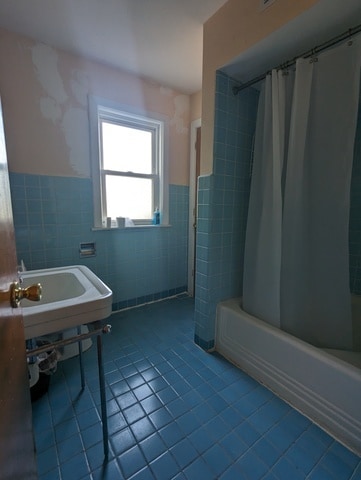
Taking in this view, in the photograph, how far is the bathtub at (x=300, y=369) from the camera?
3.42ft

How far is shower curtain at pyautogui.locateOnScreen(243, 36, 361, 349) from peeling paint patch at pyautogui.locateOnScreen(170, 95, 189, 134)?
1084 mm

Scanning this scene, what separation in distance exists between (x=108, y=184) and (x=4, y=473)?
201 cm

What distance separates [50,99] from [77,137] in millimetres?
306

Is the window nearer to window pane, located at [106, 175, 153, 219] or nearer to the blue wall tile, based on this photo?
window pane, located at [106, 175, 153, 219]

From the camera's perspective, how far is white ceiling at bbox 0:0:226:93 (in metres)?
1.33

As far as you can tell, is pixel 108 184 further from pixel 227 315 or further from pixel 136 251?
pixel 227 315

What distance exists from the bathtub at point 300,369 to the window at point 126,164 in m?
1.33

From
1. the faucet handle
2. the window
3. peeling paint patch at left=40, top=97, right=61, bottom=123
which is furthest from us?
the window

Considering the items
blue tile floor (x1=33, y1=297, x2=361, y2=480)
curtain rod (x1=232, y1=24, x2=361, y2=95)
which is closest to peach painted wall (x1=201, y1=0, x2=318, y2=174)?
curtain rod (x1=232, y1=24, x2=361, y2=95)

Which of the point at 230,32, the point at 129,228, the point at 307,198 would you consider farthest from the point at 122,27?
the point at 307,198

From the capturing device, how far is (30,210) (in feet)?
5.70

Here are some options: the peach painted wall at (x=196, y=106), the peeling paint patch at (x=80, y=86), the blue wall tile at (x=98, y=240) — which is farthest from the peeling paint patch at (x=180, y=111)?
the peeling paint patch at (x=80, y=86)

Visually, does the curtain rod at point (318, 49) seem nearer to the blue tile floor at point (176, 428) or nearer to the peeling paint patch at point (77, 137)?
the peeling paint patch at point (77, 137)

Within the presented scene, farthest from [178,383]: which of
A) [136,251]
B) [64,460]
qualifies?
[136,251]
